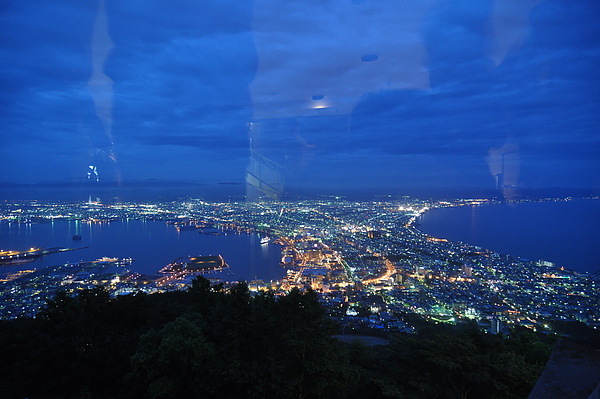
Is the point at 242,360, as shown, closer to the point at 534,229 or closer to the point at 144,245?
the point at 144,245

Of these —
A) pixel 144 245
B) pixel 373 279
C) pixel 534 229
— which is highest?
pixel 144 245

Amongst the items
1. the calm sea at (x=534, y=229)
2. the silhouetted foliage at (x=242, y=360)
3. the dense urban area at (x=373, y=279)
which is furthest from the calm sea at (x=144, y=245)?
the calm sea at (x=534, y=229)

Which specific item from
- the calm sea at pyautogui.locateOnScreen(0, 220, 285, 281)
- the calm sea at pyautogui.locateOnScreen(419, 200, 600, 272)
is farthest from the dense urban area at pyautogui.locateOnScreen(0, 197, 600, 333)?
the calm sea at pyautogui.locateOnScreen(419, 200, 600, 272)

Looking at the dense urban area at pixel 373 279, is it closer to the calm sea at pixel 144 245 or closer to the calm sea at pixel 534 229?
the calm sea at pixel 144 245

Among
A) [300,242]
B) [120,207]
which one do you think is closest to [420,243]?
[300,242]

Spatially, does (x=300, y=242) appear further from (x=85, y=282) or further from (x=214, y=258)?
(x=85, y=282)

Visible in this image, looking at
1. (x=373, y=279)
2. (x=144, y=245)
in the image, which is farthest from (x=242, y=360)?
(x=144, y=245)

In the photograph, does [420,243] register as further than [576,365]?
Yes
